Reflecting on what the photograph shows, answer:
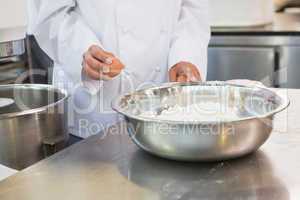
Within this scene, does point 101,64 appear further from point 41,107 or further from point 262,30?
point 262,30

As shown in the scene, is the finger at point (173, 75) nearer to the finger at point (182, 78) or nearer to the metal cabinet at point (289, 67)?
the finger at point (182, 78)

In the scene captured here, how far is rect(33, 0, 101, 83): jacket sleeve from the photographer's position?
1036mm

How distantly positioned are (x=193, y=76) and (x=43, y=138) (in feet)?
1.11

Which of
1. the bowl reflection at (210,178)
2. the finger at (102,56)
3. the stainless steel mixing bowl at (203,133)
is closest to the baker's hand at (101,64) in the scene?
the finger at (102,56)

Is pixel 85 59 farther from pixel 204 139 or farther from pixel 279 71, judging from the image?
pixel 279 71

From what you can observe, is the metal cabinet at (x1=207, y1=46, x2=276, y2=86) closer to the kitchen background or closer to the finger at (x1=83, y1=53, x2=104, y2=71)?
the kitchen background

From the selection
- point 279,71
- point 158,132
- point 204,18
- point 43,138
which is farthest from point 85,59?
point 279,71

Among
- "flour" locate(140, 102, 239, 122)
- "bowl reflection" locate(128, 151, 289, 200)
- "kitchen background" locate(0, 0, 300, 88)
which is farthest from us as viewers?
"kitchen background" locate(0, 0, 300, 88)

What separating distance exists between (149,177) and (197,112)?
169 millimetres

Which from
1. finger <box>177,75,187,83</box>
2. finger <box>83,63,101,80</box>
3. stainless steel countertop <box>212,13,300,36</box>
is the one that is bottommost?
finger <box>177,75,187,83</box>

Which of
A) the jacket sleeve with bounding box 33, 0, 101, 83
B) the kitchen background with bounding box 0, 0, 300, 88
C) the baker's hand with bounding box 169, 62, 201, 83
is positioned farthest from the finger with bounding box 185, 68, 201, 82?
the kitchen background with bounding box 0, 0, 300, 88

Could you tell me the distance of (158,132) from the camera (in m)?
0.63

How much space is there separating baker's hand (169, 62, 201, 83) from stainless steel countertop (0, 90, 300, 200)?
25 cm

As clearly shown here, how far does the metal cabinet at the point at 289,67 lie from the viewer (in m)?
1.79
